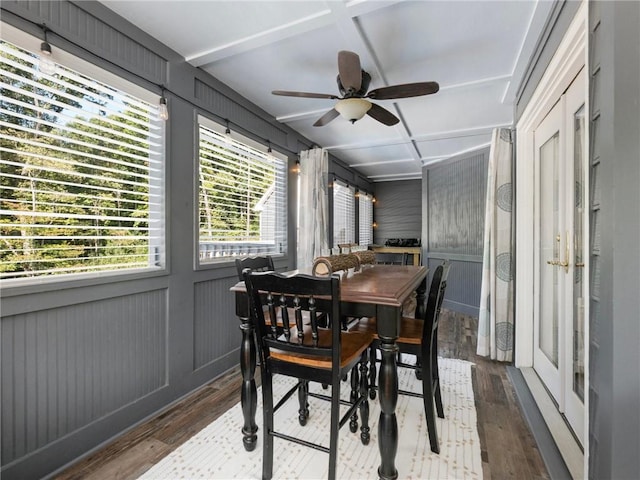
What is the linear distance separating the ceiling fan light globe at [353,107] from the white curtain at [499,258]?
1.48 meters

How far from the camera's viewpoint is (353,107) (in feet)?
7.10

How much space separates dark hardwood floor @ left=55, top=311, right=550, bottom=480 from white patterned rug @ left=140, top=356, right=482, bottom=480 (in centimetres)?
7

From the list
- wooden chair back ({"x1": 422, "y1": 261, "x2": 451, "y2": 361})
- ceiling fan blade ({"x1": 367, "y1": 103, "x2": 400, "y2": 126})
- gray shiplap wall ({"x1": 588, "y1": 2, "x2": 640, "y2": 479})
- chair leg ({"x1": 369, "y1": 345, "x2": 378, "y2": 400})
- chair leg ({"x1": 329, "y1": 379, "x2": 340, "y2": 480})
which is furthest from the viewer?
→ ceiling fan blade ({"x1": 367, "y1": 103, "x2": 400, "y2": 126})

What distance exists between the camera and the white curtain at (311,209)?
3.75m

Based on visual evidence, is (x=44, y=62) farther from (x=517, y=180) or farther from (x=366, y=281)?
(x=517, y=180)

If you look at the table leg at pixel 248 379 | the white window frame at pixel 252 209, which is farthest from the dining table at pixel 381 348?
the white window frame at pixel 252 209

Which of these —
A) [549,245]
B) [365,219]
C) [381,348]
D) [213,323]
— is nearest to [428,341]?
[381,348]

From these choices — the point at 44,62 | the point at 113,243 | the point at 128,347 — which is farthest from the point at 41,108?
the point at 128,347

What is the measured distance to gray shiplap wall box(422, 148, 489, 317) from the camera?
14.9ft

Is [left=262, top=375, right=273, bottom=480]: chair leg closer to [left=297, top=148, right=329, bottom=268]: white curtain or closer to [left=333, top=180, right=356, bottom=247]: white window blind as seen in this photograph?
[left=297, top=148, right=329, bottom=268]: white curtain

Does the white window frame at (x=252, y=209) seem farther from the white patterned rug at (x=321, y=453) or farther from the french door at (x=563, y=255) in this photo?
the french door at (x=563, y=255)

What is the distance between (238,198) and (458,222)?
355 cm

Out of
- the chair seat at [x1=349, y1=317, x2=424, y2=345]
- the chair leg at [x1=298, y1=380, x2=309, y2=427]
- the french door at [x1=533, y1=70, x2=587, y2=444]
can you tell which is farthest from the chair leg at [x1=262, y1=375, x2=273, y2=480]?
the french door at [x1=533, y1=70, x2=587, y2=444]

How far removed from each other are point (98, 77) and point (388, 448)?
8.13 feet
